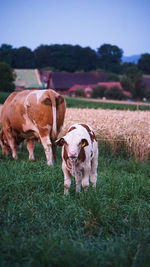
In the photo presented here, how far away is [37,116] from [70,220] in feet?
14.5

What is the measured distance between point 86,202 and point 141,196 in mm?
1362

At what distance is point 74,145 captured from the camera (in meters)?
5.08

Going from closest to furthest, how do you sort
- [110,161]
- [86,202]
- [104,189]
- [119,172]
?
[86,202] → [104,189] → [119,172] → [110,161]

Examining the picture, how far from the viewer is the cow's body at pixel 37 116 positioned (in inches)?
334

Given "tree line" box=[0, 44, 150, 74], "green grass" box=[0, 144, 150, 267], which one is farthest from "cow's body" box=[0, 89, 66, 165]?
"tree line" box=[0, 44, 150, 74]

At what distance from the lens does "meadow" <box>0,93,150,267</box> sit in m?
3.33

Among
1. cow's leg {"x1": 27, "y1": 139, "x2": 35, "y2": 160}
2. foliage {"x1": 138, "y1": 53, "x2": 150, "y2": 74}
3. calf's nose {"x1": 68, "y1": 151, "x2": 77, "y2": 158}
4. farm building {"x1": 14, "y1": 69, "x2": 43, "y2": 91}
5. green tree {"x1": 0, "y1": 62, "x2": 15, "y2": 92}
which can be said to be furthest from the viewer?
foliage {"x1": 138, "y1": 53, "x2": 150, "y2": 74}

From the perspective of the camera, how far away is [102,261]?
3221 mm

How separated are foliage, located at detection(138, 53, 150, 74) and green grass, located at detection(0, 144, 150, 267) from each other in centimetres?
9311

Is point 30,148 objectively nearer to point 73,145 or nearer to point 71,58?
point 73,145

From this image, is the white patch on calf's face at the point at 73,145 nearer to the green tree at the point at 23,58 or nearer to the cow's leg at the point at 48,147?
the cow's leg at the point at 48,147

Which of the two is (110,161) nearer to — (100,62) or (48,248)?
(48,248)

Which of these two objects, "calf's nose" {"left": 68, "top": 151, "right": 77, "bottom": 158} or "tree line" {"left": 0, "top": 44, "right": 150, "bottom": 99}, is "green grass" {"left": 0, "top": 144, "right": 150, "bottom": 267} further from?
"tree line" {"left": 0, "top": 44, "right": 150, "bottom": 99}

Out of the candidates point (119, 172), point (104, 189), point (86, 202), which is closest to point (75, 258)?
point (86, 202)
